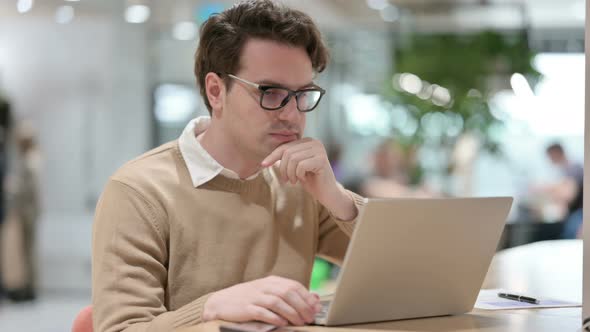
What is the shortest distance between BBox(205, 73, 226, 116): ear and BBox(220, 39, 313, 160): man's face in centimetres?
6

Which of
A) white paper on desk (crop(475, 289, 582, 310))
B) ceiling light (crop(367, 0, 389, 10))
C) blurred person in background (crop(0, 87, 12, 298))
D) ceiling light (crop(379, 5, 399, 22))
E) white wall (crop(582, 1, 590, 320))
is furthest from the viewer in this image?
ceiling light (crop(379, 5, 399, 22))

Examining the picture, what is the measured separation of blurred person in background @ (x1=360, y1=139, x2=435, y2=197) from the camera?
8406mm

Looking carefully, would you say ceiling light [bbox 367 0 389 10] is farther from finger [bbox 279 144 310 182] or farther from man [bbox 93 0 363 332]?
finger [bbox 279 144 310 182]

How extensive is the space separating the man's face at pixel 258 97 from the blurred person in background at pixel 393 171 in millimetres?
6441

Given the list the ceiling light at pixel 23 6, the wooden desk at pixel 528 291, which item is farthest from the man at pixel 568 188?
the ceiling light at pixel 23 6

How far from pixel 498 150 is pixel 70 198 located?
13.9 ft

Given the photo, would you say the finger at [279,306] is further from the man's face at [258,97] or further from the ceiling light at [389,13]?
the ceiling light at [389,13]

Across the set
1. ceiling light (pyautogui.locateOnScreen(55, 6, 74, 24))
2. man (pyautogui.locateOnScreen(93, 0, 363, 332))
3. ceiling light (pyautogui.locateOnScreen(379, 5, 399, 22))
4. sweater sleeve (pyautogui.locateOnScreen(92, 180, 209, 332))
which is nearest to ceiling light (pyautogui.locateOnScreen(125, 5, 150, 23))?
ceiling light (pyautogui.locateOnScreen(55, 6, 74, 24))

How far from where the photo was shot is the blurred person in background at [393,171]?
27.6ft

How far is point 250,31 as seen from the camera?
6.53ft

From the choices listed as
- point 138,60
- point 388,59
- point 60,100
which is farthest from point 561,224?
point 60,100

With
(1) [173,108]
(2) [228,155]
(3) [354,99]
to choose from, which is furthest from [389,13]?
(2) [228,155]

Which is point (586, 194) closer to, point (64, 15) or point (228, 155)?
point (228, 155)

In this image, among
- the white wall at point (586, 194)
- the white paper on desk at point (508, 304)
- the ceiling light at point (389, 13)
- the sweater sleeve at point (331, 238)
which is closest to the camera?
the white wall at point (586, 194)
